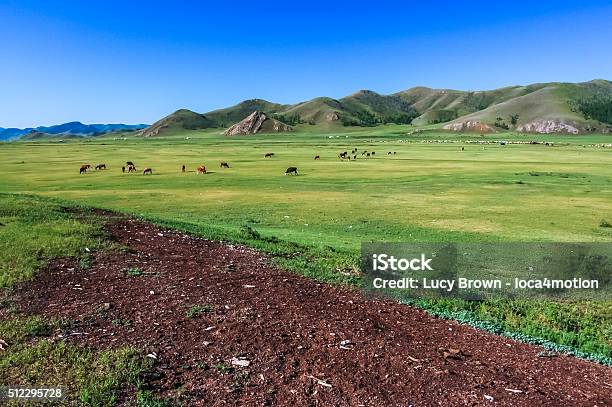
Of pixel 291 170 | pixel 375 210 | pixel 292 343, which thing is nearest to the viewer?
pixel 292 343

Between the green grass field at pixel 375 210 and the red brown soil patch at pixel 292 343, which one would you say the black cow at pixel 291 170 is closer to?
the green grass field at pixel 375 210

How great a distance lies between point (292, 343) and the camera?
9.44 metres

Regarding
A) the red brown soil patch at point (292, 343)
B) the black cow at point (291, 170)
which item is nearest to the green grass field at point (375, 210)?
the red brown soil patch at point (292, 343)

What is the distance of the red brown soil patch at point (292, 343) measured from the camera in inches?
311

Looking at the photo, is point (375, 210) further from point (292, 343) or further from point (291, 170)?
point (291, 170)

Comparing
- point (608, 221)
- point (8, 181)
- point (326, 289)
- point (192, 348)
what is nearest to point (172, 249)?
point (326, 289)

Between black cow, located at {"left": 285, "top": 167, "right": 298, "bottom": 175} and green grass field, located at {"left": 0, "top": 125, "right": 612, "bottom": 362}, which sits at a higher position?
black cow, located at {"left": 285, "top": 167, "right": 298, "bottom": 175}

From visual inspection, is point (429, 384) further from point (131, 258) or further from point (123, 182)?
point (123, 182)

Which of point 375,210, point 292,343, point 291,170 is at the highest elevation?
point 291,170

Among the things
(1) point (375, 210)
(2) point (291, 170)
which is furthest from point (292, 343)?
(2) point (291, 170)

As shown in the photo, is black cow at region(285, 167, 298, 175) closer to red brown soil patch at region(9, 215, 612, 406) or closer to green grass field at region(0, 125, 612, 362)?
green grass field at region(0, 125, 612, 362)

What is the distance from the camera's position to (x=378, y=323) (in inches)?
425

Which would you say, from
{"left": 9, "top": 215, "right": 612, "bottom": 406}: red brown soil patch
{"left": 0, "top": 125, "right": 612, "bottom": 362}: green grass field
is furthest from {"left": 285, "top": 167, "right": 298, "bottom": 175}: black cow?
{"left": 9, "top": 215, "right": 612, "bottom": 406}: red brown soil patch

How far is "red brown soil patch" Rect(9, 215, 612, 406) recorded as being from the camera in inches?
311
